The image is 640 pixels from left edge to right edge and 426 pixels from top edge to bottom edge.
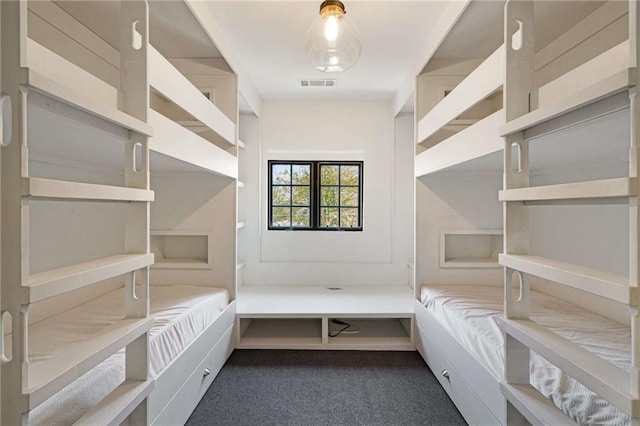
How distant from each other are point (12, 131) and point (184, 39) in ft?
5.82

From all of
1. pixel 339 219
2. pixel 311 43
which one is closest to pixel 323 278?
pixel 339 219

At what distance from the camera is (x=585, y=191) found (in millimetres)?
885

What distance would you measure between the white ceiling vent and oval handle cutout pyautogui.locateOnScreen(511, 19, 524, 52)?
2.01m

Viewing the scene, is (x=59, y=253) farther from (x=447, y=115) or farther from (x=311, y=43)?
(x=447, y=115)

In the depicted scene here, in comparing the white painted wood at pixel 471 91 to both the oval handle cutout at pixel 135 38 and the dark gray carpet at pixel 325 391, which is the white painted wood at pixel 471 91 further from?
the dark gray carpet at pixel 325 391

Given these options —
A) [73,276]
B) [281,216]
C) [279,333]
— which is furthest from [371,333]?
[73,276]

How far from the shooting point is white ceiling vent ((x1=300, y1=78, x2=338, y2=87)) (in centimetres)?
317

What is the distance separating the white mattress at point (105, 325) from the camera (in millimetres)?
1038

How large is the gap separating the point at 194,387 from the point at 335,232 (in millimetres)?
2251

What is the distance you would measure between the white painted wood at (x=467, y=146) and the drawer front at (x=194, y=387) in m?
1.87

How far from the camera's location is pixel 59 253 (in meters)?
2.07

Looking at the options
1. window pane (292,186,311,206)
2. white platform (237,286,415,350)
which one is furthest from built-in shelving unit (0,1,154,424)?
window pane (292,186,311,206)

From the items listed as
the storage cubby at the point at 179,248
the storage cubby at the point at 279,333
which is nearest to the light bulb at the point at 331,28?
the storage cubby at the point at 179,248

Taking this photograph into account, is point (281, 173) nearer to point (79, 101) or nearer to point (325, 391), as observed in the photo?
point (325, 391)
